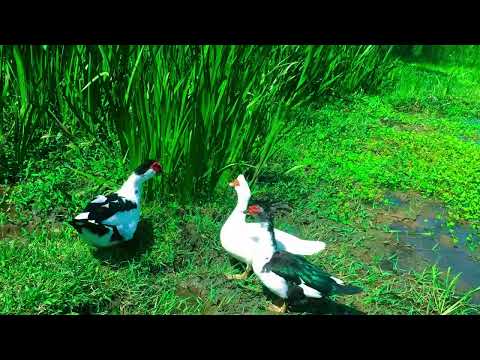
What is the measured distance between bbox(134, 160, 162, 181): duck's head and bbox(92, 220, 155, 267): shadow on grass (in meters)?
0.34

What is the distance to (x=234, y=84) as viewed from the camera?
11.0 ft

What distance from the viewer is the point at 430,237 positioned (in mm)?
3469

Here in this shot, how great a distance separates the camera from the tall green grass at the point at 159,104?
311 centimetres

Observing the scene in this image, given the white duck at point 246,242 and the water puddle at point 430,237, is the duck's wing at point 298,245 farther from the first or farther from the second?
the water puddle at point 430,237

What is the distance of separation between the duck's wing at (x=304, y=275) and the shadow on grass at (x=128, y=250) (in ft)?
2.76

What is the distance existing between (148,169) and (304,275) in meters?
1.15

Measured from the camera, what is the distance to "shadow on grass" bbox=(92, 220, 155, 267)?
2.82m

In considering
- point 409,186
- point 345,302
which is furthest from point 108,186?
point 409,186

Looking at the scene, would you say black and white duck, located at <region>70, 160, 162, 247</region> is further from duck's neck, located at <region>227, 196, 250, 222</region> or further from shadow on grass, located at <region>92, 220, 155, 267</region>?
duck's neck, located at <region>227, 196, 250, 222</region>

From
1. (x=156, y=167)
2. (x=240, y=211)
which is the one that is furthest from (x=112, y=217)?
(x=240, y=211)

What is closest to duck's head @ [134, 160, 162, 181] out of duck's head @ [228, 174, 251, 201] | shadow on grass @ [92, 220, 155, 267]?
shadow on grass @ [92, 220, 155, 267]

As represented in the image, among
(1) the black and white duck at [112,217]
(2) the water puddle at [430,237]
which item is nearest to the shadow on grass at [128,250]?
(1) the black and white duck at [112,217]
